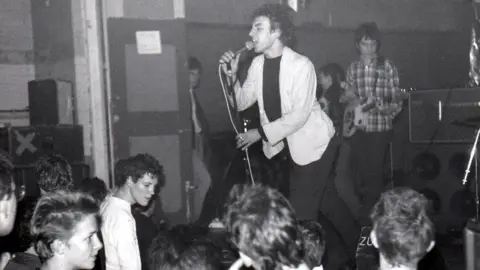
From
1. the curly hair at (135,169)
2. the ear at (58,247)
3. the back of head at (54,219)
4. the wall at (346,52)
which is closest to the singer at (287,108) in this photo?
the curly hair at (135,169)

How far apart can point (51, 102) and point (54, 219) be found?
3.46m

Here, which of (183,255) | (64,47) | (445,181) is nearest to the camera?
(183,255)

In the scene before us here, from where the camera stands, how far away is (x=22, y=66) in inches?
247

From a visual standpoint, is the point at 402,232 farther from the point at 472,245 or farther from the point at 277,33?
the point at 277,33

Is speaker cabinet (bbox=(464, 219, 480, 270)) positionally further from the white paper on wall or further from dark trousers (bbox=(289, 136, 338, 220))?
the white paper on wall

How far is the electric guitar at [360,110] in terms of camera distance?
17.0ft

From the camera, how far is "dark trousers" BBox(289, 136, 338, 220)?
384 cm

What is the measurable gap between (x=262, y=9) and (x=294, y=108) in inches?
29.6

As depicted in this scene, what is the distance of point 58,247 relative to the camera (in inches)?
82.0

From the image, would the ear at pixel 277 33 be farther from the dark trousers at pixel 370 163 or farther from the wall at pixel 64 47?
the wall at pixel 64 47

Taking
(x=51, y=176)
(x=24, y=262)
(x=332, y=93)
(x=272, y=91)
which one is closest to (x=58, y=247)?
(x=24, y=262)

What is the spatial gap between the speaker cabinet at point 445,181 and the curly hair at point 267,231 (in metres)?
3.33

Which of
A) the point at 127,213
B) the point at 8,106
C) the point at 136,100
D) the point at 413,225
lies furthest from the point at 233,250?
the point at 8,106

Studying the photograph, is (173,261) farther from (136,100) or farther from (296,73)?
(136,100)
